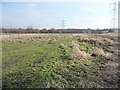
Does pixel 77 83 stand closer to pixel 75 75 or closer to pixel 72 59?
pixel 75 75

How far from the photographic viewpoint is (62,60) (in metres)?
14.9

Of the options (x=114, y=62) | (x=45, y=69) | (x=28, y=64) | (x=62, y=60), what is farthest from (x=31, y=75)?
(x=114, y=62)

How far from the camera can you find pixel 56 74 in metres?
12.1

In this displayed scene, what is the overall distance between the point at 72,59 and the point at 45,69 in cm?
291

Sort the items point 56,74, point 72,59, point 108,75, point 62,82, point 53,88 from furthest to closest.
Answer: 1. point 72,59
2. point 108,75
3. point 56,74
4. point 62,82
5. point 53,88

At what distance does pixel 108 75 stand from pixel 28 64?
399 centimetres

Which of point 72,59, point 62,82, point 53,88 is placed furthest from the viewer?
point 72,59

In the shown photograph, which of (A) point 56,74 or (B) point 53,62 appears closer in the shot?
(A) point 56,74

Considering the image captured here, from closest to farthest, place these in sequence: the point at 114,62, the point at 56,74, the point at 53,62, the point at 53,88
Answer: the point at 53,88 → the point at 56,74 → the point at 53,62 → the point at 114,62

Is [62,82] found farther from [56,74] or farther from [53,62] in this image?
[53,62]

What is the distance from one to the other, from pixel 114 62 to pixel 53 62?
165 inches

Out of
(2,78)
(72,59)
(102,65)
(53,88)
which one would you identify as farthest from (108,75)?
(2,78)

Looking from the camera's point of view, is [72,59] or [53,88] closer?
[53,88]

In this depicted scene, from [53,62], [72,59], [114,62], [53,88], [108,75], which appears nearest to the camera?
[53,88]
